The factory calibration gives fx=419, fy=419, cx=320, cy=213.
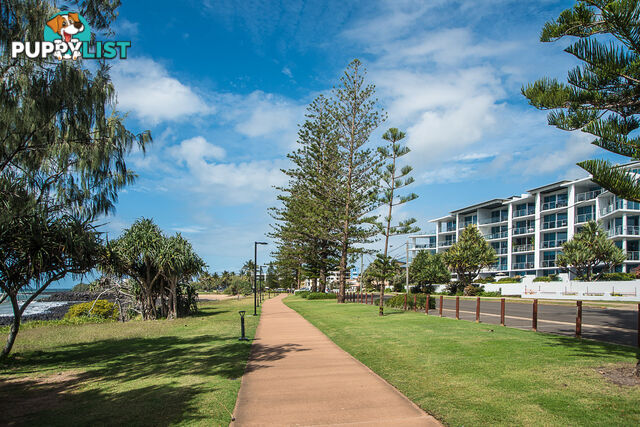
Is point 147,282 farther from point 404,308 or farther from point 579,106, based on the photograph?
point 579,106

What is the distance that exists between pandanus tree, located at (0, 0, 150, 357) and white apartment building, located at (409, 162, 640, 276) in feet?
102

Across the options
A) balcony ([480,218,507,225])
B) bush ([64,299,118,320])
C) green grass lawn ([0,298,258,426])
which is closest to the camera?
green grass lawn ([0,298,258,426])

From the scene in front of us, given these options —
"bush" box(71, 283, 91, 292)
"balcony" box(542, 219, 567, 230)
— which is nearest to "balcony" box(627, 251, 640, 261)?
"balcony" box(542, 219, 567, 230)

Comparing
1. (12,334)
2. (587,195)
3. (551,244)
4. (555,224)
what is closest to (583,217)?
(587,195)

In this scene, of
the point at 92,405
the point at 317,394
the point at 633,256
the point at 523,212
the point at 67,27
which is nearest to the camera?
the point at 92,405

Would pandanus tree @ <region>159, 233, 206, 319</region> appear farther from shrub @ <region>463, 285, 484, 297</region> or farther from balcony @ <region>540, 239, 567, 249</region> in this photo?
balcony @ <region>540, 239, 567, 249</region>

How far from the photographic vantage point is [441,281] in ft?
177

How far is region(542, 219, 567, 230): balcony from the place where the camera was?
47.9 metres

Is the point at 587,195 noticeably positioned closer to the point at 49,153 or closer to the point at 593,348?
the point at 593,348

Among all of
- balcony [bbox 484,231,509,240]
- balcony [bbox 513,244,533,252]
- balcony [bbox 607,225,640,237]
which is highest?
balcony [bbox 607,225,640,237]

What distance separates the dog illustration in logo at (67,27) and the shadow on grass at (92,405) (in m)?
6.01

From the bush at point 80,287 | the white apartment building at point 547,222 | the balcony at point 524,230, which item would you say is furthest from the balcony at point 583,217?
the bush at point 80,287

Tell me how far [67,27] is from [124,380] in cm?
686

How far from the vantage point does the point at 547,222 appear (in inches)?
1973
